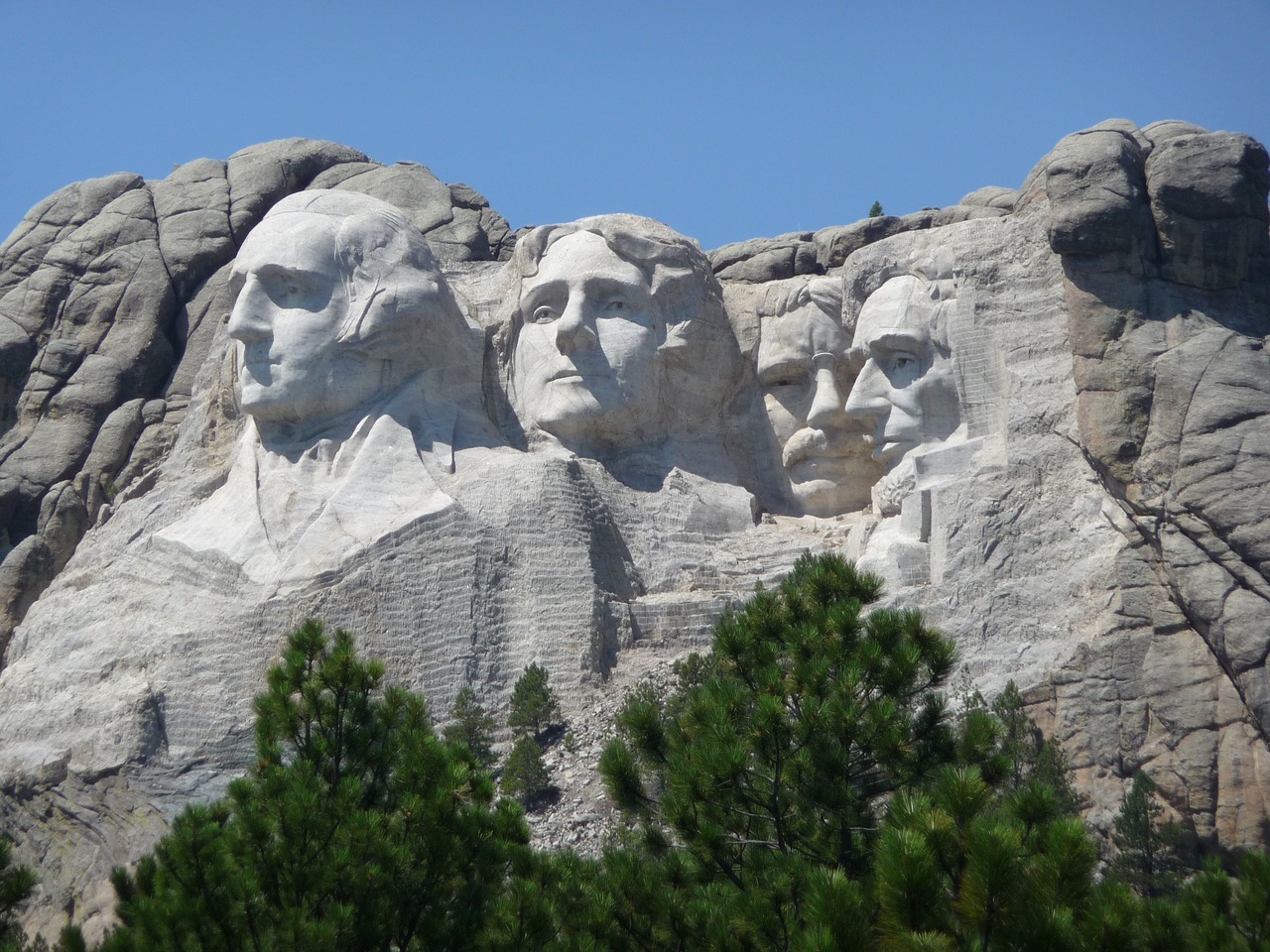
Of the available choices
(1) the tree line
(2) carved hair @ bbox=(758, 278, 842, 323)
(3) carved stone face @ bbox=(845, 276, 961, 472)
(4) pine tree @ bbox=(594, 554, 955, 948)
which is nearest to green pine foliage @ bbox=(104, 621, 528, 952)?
(1) the tree line

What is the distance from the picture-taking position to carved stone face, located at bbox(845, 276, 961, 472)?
1712cm

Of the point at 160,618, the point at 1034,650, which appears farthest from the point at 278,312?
the point at 1034,650

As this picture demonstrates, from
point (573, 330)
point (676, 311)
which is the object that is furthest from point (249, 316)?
point (676, 311)

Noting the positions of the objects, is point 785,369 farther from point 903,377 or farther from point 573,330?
point 573,330

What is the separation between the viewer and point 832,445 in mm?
18078

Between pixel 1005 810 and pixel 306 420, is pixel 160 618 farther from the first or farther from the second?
pixel 1005 810

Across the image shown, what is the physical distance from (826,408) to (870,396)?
2.07 feet

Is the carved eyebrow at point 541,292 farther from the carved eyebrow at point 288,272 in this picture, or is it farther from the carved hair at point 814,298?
A: the carved hair at point 814,298

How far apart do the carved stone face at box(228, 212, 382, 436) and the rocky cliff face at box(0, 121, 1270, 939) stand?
76 millimetres

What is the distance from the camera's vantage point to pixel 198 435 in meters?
18.7

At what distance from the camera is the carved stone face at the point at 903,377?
17.1 metres

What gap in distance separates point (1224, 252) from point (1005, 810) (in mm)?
6847

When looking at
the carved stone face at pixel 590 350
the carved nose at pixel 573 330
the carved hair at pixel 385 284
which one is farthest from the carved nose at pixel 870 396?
the carved hair at pixel 385 284

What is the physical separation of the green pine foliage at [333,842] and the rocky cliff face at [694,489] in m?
2.90
